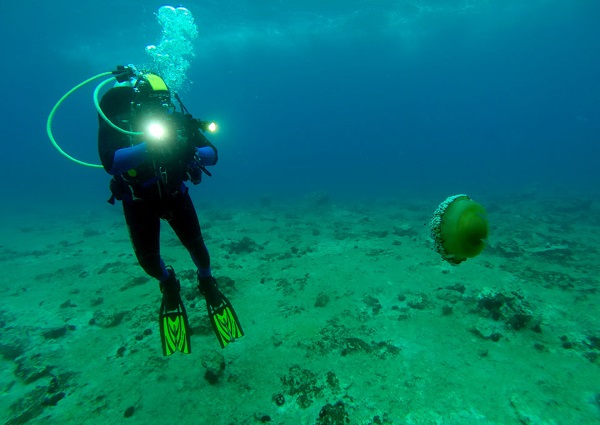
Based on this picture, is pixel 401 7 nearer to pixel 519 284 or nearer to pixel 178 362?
pixel 519 284

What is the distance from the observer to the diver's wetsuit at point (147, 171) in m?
3.45

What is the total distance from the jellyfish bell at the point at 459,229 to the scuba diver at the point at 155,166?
2962mm

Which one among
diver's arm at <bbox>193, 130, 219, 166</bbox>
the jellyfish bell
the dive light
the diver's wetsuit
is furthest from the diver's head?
the jellyfish bell

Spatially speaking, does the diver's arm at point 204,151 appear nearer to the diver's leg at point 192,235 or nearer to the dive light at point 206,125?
the dive light at point 206,125

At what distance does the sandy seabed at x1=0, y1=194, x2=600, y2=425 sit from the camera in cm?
405

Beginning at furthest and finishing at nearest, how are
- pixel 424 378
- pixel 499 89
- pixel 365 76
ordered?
pixel 499 89, pixel 365 76, pixel 424 378

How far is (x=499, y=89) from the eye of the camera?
13588 centimetres

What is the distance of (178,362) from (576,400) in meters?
5.72

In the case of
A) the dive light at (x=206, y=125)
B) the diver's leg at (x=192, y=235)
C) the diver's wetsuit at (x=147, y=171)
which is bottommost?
the diver's leg at (x=192, y=235)

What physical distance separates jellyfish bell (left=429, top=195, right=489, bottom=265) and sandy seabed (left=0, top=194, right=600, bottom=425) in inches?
94.6

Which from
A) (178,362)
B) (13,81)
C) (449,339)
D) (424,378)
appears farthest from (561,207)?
(13,81)

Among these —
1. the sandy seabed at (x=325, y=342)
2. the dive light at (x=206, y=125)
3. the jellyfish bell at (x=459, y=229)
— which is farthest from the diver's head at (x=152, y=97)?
the sandy seabed at (x=325, y=342)

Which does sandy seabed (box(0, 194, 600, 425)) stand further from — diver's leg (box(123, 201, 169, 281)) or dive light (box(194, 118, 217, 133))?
dive light (box(194, 118, 217, 133))

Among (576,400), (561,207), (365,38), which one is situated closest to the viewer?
(576,400)
